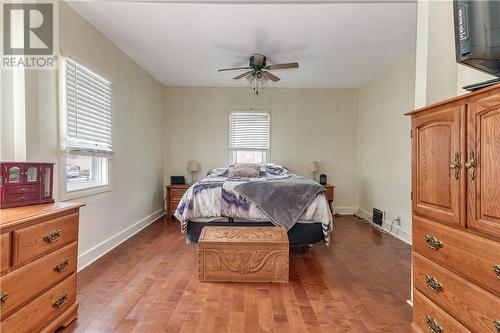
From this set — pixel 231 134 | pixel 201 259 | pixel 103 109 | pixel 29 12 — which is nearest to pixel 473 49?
pixel 201 259

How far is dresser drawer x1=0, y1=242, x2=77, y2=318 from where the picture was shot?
4.19ft

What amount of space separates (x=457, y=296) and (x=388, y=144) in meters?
3.37

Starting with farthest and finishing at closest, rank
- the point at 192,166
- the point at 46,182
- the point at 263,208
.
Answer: the point at 192,166, the point at 263,208, the point at 46,182

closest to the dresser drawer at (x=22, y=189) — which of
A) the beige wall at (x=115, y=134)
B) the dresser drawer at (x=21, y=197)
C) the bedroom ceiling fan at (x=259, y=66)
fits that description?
the dresser drawer at (x=21, y=197)

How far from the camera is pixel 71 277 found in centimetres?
175

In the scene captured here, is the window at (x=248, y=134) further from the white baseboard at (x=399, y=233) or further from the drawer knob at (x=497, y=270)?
the drawer knob at (x=497, y=270)

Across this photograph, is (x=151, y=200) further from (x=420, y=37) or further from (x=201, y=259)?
(x=420, y=37)

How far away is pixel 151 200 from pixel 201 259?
2.65 metres

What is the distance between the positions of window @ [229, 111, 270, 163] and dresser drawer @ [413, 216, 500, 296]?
13.2 ft

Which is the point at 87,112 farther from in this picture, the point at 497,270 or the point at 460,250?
the point at 497,270

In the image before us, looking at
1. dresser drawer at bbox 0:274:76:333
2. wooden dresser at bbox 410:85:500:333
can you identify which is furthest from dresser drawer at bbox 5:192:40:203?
wooden dresser at bbox 410:85:500:333

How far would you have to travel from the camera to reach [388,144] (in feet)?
13.9

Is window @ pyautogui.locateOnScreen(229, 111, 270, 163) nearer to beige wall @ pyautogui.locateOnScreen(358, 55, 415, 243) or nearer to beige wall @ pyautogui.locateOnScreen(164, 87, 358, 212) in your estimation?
beige wall @ pyautogui.locateOnScreen(164, 87, 358, 212)

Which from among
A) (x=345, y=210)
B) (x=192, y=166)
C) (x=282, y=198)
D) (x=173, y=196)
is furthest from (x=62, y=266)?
(x=345, y=210)
